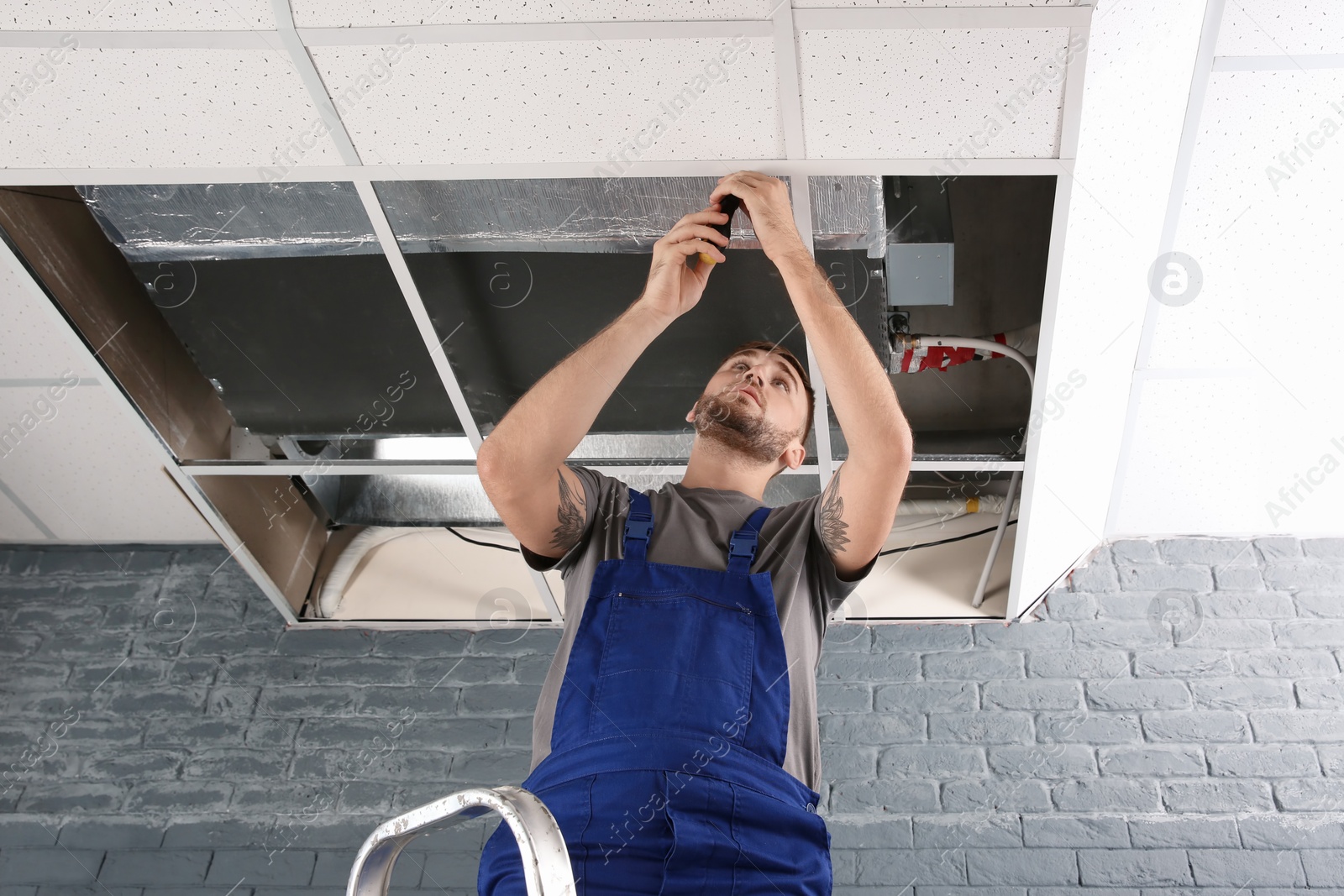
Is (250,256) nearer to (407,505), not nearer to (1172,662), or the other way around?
(407,505)

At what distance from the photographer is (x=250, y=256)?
1.60 m

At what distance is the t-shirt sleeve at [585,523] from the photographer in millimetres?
1358

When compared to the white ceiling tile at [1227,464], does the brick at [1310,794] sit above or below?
below

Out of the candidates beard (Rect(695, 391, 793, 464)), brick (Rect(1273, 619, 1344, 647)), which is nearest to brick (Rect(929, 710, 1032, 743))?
brick (Rect(1273, 619, 1344, 647))

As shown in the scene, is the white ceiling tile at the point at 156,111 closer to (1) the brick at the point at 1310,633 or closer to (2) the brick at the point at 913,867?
(2) the brick at the point at 913,867

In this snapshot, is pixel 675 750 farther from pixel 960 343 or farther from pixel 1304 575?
pixel 1304 575

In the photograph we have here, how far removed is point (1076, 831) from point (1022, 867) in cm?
13

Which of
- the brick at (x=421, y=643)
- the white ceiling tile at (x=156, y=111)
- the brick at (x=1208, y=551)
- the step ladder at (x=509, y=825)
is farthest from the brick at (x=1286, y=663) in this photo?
the white ceiling tile at (x=156, y=111)

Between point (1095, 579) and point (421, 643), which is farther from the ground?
point (1095, 579)

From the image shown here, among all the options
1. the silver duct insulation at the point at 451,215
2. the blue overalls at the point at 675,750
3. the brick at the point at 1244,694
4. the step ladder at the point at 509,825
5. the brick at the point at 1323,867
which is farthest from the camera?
the brick at the point at 1244,694

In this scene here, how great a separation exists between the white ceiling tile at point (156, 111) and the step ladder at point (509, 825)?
946 millimetres

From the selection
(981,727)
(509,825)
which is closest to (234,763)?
(981,727)

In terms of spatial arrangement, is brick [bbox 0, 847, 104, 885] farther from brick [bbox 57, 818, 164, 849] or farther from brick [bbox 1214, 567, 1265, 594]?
brick [bbox 1214, 567, 1265, 594]

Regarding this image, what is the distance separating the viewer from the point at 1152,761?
1.97 meters
